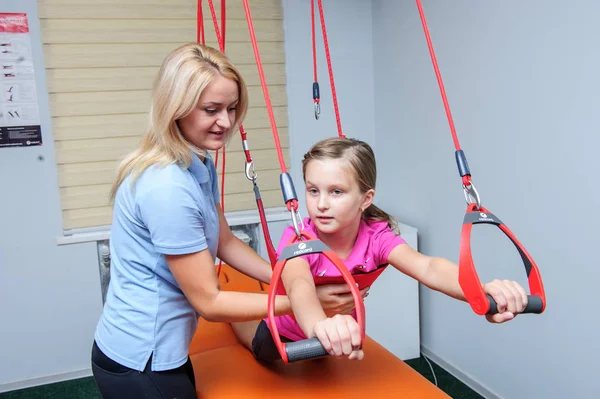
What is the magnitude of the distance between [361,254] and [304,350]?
634 mm

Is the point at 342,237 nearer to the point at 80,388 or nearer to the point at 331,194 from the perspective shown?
the point at 331,194

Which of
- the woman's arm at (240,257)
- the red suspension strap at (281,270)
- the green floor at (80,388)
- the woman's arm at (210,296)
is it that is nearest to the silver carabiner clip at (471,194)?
the red suspension strap at (281,270)

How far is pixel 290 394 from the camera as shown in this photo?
60.2 inches

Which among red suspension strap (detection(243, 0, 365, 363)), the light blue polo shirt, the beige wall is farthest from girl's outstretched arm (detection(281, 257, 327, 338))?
the beige wall

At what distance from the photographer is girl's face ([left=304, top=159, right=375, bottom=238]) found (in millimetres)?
1514

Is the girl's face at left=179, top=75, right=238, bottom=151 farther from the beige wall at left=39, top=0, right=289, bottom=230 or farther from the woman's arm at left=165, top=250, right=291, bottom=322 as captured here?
the beige wall at left=39, top=0, right=289, bottom=230

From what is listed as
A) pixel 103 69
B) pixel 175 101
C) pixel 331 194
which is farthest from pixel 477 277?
pixel 103 69

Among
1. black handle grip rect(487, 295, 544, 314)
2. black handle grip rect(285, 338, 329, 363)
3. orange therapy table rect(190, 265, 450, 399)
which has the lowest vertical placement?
orange therapy table rect(190, 265, 450, 399)

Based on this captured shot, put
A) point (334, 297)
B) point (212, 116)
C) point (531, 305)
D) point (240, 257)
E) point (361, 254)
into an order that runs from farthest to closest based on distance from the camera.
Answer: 1. point (240, 257)
2. point (361, 254)
3. point (334, 297)
4. point (212, 116)
5. point (531, 305)

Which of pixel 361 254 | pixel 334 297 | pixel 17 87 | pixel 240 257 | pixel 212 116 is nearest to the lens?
pixel 212 116

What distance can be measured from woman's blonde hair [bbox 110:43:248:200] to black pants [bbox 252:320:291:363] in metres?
0.67

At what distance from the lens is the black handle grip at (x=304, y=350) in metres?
1.01

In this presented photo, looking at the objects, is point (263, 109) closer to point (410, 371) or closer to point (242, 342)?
point (242, 342)

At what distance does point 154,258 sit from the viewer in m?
1.34
